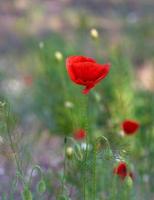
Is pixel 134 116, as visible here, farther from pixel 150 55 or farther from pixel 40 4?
pixel 40 4

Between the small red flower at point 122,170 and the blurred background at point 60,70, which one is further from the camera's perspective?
the blurred background at point 60,70

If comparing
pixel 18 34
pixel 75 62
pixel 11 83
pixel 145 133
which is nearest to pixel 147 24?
pixel 18 34

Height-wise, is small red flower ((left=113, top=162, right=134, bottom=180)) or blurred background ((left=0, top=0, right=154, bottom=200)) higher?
blurred background ((left=0, top=0, right=154, bottom=200))

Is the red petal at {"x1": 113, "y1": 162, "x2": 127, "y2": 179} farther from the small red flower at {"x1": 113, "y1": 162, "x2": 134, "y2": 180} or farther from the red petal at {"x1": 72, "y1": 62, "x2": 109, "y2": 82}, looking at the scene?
the red petal at {"x1": 72, "y1": 62, "x2": 109, "y2": 82}

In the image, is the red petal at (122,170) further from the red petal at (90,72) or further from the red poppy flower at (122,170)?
the red petal at (90,72)

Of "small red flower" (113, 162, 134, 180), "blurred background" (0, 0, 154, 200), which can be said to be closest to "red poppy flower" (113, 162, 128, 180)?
"small red flower" (113, 162, 134, 180)

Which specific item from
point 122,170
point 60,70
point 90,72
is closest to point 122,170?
point 122,170

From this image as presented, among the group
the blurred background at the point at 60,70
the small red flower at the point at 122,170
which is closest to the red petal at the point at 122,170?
the small red flower at the point at 122,170

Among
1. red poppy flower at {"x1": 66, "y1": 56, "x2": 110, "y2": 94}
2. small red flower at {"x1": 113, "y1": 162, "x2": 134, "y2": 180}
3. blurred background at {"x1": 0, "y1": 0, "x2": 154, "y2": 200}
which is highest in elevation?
blurred background at {"x1": 0, "y1": 0, "x2": 154, "y2": 200}
